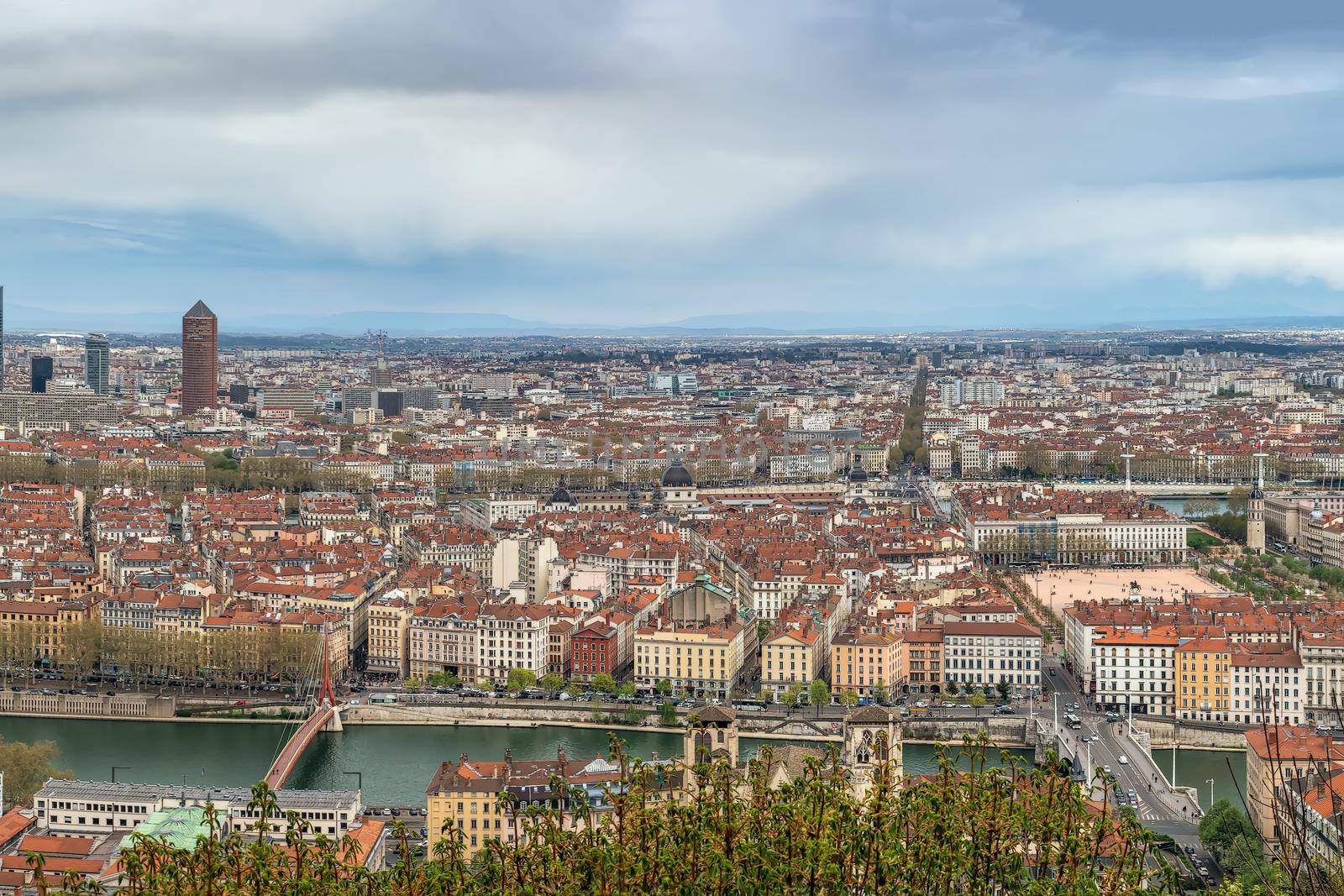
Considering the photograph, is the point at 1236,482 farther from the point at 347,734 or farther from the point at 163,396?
the point at 163,396

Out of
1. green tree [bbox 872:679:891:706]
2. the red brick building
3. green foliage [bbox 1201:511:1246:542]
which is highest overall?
green foliage [bbox 1201:511:1246:542]

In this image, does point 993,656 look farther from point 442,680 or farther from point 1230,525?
point 1230,525

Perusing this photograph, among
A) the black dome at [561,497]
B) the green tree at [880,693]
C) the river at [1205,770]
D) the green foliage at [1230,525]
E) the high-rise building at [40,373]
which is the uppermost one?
the high-rise building at [40,373]

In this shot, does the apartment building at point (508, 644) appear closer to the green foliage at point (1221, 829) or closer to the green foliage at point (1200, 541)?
the green foliage at point (1221, 829)

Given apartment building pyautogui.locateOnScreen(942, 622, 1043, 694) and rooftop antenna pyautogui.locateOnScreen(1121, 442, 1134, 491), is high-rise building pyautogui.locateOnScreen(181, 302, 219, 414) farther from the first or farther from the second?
apartment building pyautogui.locateOnScreen(942, 622, 1043, 694)

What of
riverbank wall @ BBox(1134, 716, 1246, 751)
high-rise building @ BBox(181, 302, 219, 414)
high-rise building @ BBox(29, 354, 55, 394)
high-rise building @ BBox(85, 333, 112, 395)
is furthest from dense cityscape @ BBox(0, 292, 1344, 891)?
high-rise building @ BBox(85, 333, 112, 395)

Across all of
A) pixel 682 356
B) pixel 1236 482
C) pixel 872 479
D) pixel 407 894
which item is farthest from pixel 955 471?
pixel 682 356

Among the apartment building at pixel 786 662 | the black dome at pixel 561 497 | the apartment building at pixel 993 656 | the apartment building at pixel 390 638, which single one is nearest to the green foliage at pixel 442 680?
the apartment building at pixel 390 638

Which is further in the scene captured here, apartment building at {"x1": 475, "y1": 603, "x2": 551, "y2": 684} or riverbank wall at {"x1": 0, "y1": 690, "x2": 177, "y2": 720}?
apartment building at {"x1": 475, "y1": 603, "x2": 551, "y2": 684}
